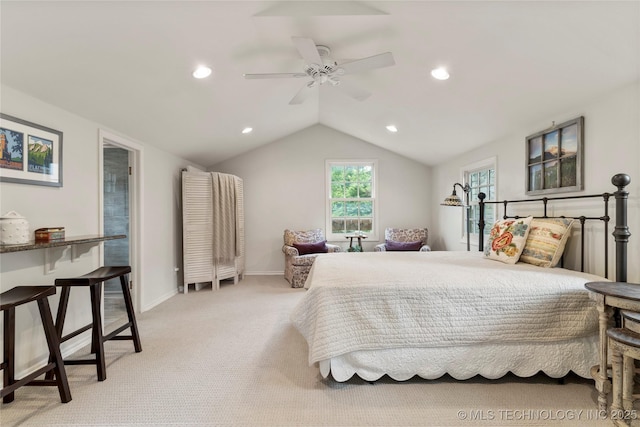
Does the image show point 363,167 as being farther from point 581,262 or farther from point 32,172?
point 32,172

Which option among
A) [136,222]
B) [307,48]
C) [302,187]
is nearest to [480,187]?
[302,187]

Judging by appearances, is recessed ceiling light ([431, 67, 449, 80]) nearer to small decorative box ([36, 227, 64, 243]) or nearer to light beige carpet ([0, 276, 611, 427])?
light beige carpet ([0, 276, 611, 427])

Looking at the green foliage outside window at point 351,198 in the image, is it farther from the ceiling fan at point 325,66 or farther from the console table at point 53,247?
the console table at point 53,247

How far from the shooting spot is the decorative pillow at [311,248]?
4.90m

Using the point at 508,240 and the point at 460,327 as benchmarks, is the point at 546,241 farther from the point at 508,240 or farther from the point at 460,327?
the point at 460,327

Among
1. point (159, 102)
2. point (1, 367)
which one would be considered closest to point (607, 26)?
point (159, 102)

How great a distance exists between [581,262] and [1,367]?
154 inches

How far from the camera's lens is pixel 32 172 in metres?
2.14

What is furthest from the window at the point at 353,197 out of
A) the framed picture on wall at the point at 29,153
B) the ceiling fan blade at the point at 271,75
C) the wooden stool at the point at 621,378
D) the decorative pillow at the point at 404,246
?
the wooden stool at the point at 621,378

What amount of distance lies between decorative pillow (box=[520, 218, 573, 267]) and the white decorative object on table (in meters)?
3.62

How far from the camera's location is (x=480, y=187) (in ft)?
13.2

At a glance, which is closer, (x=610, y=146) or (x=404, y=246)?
(x=610, y=146)

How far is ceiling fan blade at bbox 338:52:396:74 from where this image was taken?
2.09 metres

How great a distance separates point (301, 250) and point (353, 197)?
154 cm
